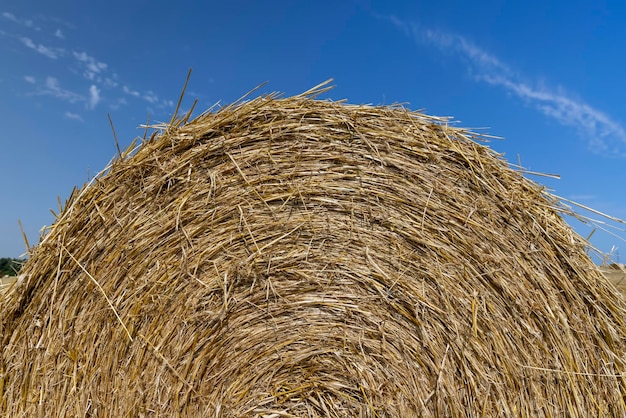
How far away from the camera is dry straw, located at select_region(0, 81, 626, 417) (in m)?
2.05

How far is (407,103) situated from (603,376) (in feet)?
4.44

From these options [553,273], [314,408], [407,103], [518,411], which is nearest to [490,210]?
[553,273]

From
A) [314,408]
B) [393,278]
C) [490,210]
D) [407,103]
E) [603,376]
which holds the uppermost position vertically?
[407,103]

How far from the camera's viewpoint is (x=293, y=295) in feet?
6.86

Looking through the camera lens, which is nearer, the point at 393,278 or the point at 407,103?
the point at 393,278

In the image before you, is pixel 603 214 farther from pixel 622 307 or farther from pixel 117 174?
pixel 117 174

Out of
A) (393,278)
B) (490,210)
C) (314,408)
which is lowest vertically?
(314,408)

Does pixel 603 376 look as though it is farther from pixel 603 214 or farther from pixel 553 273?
pixel 603 214

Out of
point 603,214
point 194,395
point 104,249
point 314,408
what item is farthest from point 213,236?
point 603,214

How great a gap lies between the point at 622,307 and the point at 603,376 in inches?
11.6

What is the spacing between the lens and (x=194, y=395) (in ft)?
6.68

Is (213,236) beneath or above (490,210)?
beneath

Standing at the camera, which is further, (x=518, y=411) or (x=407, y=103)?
(x=407, y=103)

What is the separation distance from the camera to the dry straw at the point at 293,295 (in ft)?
6.74
